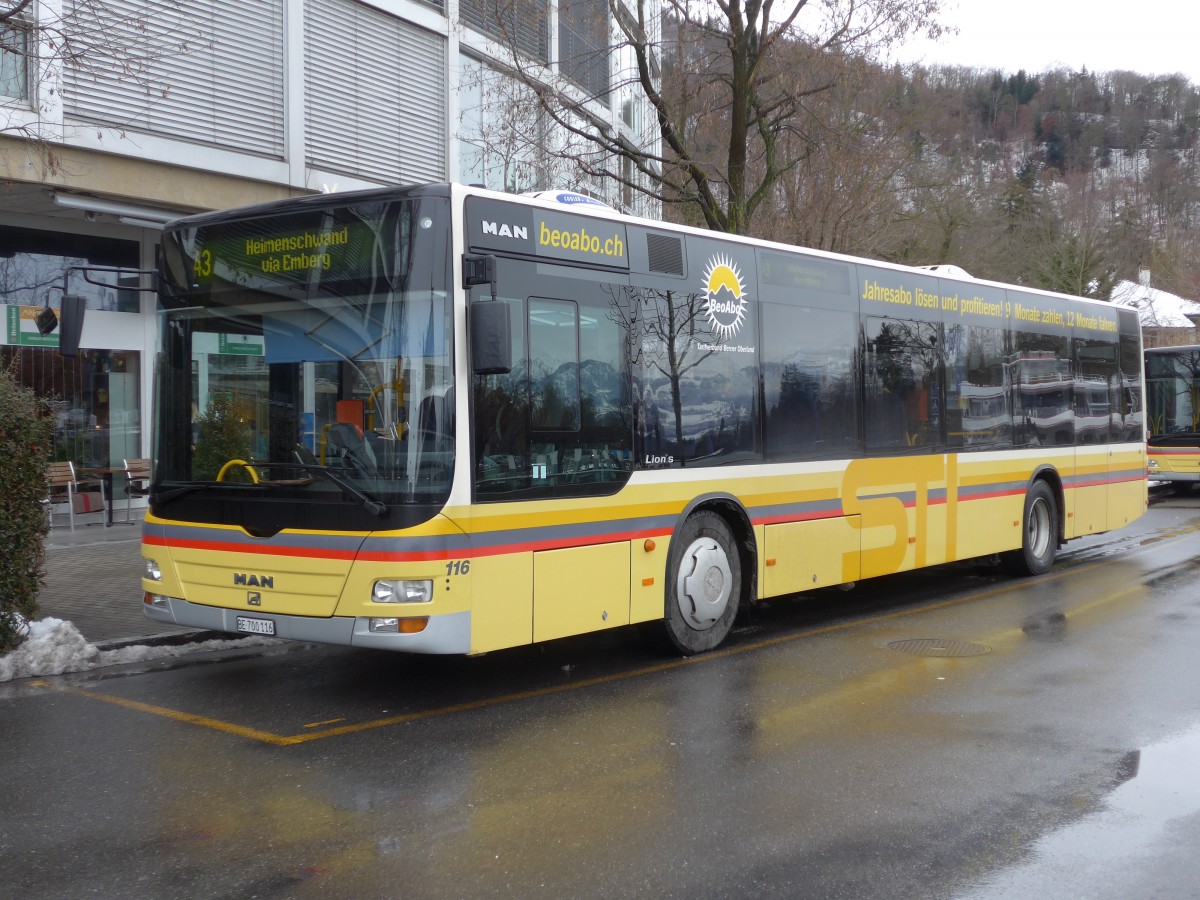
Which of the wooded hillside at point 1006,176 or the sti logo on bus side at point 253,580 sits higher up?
the wooded hillside at point 1006,176

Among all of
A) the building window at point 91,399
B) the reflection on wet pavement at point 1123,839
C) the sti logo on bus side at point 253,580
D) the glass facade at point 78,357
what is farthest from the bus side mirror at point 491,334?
the building window at point 91,399

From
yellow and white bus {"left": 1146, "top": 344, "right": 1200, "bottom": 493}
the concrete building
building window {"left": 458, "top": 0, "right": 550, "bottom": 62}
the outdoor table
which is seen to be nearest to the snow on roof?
yellow and white bus {"left": 1146, "top": 344, "right": 1200, "bottom": 493}

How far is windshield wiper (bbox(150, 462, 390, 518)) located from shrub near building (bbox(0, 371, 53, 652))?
1.33 meters

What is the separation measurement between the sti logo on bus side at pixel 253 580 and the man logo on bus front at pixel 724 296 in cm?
380

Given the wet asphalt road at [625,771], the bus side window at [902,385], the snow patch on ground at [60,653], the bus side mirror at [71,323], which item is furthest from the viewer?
the bus side window at [902,385]

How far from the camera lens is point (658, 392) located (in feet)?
27.5

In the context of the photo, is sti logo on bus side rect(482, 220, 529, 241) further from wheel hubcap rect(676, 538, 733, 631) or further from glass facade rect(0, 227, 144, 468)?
glass facade rect(0, 227, 144, 468)

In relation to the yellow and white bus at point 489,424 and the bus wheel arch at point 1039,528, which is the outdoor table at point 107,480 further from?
the bus wheel arch at point 1039,528

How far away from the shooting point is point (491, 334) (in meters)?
6.70

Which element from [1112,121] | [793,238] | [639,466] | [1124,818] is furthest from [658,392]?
[1112,121]

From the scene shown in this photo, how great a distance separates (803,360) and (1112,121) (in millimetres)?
69996

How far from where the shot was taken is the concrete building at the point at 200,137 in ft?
47.9

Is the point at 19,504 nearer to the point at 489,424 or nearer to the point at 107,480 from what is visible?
the point at 489,424

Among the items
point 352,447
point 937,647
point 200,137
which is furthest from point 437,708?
point 200,137
